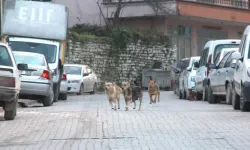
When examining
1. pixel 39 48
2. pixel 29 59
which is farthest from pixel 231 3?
pixel 29 59

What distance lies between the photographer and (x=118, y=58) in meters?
41.7

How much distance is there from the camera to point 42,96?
19562 mm

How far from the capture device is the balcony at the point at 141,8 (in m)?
44.3

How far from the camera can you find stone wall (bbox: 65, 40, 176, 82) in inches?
1560

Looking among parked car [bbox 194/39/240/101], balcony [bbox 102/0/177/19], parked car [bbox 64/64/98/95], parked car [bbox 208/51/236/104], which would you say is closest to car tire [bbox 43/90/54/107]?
parked car [bbox 208/51/236/104]

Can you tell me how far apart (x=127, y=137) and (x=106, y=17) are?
36533 mm

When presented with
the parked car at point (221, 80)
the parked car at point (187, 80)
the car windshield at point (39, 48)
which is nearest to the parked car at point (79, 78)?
the parked car at point (187, 80)

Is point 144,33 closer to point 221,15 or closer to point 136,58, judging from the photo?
point 136,58

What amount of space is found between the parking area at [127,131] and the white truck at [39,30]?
7147 mm

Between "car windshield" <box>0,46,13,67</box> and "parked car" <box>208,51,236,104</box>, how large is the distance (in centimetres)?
627

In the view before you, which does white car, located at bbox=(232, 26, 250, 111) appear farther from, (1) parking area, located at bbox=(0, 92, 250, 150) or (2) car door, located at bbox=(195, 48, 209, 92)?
(2) car door, located at bbox=(195, 48, 209, 92)

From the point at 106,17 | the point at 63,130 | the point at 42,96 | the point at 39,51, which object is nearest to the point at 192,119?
the point at 63,130

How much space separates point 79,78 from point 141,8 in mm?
17075

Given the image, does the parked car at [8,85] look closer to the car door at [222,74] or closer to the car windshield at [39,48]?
the car door at [222,74]
